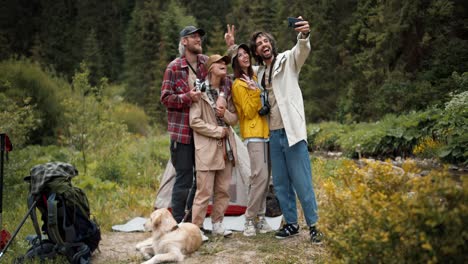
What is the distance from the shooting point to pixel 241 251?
457cm

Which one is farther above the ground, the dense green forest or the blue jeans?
the dense green forest

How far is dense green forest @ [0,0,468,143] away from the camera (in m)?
13.6

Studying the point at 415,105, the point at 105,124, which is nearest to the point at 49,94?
the point at 105,124

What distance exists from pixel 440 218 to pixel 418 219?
0.36 ft

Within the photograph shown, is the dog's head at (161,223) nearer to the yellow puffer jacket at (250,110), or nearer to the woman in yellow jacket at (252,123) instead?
the woman in yellow jacket at (252,123)

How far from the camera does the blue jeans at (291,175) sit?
463 cm

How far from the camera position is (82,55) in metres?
Result: 38.7

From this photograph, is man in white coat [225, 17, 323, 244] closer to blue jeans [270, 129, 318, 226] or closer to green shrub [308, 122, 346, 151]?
blue jeans [270, 129, 318, 226]

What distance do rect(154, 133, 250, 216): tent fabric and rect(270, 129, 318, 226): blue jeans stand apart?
3.78 ft

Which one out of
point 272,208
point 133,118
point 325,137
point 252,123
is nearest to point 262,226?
point 272,208

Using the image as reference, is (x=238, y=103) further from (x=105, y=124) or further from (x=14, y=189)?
(x=105, y=124)

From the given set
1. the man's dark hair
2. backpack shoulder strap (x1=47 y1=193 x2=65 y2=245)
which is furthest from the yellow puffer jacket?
backpack shoulder strap (x1=47 y1=193 x2=65 y2=245)

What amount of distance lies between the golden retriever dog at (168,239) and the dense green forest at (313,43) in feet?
24.2

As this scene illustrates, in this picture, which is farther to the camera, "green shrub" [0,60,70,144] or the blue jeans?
"green shrub" [0,60,70,144]
